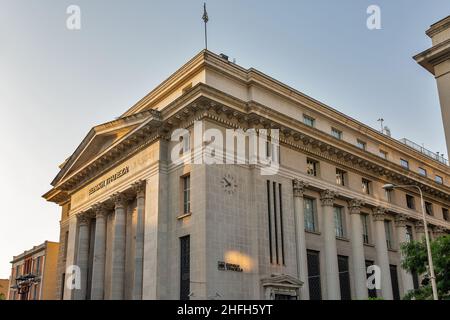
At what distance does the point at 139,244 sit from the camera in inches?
1286

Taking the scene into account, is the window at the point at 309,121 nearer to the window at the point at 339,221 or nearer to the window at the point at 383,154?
the window at the point at 339,221

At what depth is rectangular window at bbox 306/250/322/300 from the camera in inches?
1337

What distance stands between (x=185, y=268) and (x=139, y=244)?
416 cm

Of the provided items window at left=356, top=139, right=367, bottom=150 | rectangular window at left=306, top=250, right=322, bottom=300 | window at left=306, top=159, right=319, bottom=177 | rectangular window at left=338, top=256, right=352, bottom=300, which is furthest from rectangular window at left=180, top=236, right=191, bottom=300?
window at left=356, top=139, right=367, bottom=150

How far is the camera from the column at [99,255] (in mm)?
37125

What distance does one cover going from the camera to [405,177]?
4453 centimetres

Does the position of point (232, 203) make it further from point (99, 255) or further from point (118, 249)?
point (99, 255)

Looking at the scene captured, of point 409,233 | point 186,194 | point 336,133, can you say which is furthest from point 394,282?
point 186,194

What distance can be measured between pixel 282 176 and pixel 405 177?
16.1 metres

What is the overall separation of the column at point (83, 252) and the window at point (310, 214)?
702 inches

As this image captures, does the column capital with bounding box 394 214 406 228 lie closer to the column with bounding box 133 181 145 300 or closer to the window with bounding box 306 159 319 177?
the window with bounding box 306 159 319 177

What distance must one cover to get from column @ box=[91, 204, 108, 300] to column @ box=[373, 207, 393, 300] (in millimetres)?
20906

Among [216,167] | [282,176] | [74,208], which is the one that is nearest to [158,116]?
[216,167]

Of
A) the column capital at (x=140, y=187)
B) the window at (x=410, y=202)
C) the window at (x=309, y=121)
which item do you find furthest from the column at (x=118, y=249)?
the window at (x=410, y=202)
